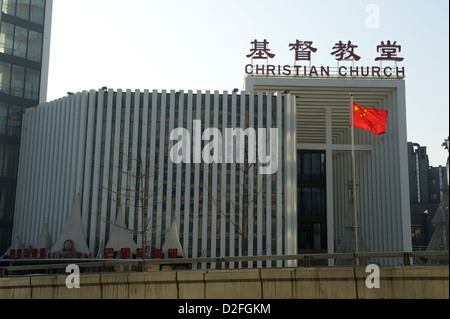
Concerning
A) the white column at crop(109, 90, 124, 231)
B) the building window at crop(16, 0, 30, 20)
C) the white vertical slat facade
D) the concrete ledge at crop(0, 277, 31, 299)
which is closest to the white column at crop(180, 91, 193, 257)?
the white vertical slat facade

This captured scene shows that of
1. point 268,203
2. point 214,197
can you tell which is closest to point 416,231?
point 268,203

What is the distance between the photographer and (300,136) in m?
71.5

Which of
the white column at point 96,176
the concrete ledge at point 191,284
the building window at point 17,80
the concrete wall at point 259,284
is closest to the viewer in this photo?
the concrete wall at point 259,284

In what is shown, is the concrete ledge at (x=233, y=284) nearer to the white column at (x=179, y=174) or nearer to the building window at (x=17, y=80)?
the white column at (x=179, y=174)

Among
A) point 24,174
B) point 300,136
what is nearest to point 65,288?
point 24,174

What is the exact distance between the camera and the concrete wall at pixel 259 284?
11766mm

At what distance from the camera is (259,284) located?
12953 mm

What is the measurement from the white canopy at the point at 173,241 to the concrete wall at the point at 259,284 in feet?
101

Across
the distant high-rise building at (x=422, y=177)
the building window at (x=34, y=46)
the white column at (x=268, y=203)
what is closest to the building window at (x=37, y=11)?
the building window at (x=34, y=46)

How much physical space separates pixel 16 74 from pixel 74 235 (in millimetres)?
19745

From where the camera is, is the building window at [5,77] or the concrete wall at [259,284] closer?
the concrete wall at [259,284]
